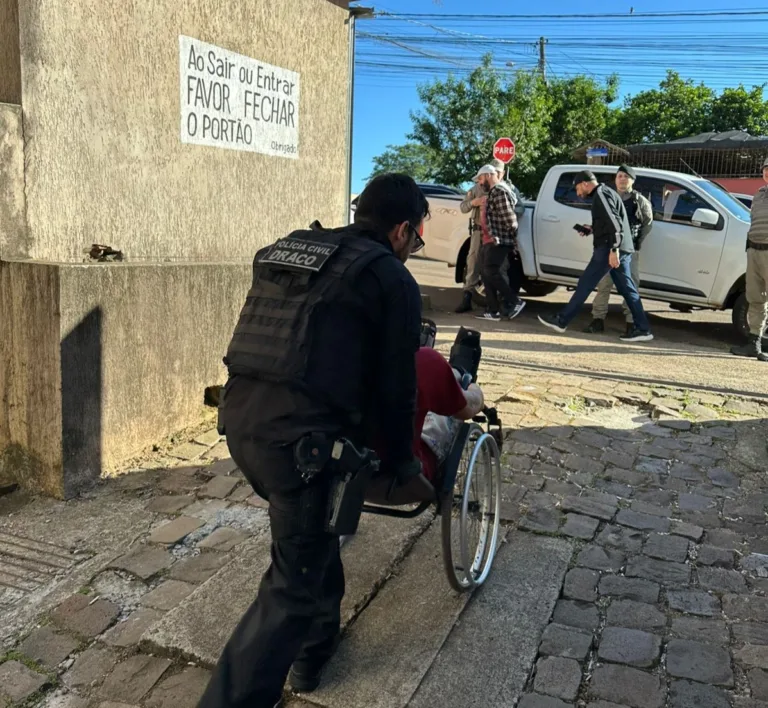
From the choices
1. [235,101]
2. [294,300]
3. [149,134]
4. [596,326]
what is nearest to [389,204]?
[294,300]

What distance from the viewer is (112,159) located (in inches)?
169

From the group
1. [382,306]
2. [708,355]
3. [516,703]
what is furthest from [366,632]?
[708,355]

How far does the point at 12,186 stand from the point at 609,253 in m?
6.00

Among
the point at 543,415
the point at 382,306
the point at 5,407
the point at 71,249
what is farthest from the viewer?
the point at 543,415

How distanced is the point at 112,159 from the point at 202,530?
87.1 inches

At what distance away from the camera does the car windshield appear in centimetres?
829

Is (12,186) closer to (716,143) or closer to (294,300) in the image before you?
(294,300)

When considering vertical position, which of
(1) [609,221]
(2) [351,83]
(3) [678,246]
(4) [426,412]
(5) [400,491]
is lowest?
(5) [400,491]

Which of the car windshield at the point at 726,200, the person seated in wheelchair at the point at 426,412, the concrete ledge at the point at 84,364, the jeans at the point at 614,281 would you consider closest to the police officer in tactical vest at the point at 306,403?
the person seated in wheelchair at the point at 426,412

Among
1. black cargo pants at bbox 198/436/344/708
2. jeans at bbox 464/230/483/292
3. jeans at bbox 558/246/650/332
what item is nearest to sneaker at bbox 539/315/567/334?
jeans at bbox 558/246/650/332

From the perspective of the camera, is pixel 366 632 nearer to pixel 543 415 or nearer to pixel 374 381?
pixel 374 381

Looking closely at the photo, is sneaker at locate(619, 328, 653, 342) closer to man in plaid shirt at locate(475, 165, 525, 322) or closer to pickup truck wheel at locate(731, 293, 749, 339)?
pickup truck wheel at locate(731, 293, 749, 339)

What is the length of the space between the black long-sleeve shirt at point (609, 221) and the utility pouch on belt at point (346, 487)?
253 inches

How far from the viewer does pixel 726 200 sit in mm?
8453
